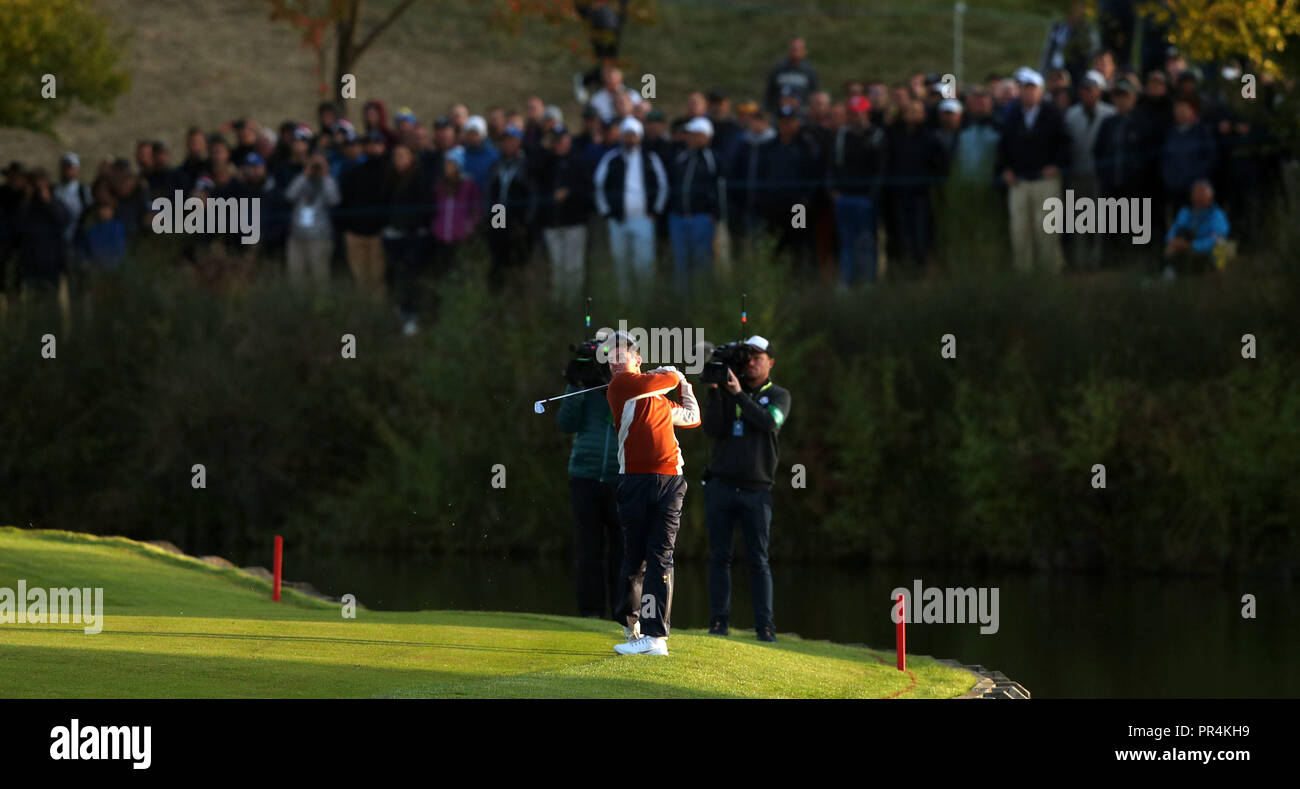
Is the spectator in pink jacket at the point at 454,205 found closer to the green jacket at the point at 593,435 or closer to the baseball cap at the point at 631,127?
the baseball cap at the point at 631,127

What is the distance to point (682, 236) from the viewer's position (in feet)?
92.2

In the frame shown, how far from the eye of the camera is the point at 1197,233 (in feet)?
85.8

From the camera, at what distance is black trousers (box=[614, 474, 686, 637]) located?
13.7m

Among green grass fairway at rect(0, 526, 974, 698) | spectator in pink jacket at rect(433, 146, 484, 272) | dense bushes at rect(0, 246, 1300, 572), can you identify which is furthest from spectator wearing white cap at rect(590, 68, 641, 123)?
green grass fairway at rect(0, 526, 974, 698)

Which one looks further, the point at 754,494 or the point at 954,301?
the point at 954,301

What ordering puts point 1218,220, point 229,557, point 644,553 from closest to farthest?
point 644,553 → point 1218,220 → point 229,557

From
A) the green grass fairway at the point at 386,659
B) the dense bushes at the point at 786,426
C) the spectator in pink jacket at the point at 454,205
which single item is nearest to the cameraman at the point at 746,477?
the green grass fairway at the point at 386,659

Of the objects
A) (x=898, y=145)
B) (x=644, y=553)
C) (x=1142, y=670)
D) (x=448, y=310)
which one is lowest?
(x=1142, y=670)

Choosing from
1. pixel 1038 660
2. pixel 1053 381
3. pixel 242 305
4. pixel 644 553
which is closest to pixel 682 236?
pixel 1053 381

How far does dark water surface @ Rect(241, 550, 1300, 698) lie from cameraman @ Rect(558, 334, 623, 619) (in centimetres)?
365

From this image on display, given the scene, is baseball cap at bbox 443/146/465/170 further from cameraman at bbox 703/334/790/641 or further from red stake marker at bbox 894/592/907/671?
red stake marker at bbox 894/592/907/671

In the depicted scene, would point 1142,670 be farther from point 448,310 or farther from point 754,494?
point 448,310

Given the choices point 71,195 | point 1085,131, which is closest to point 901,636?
point 1085,131
